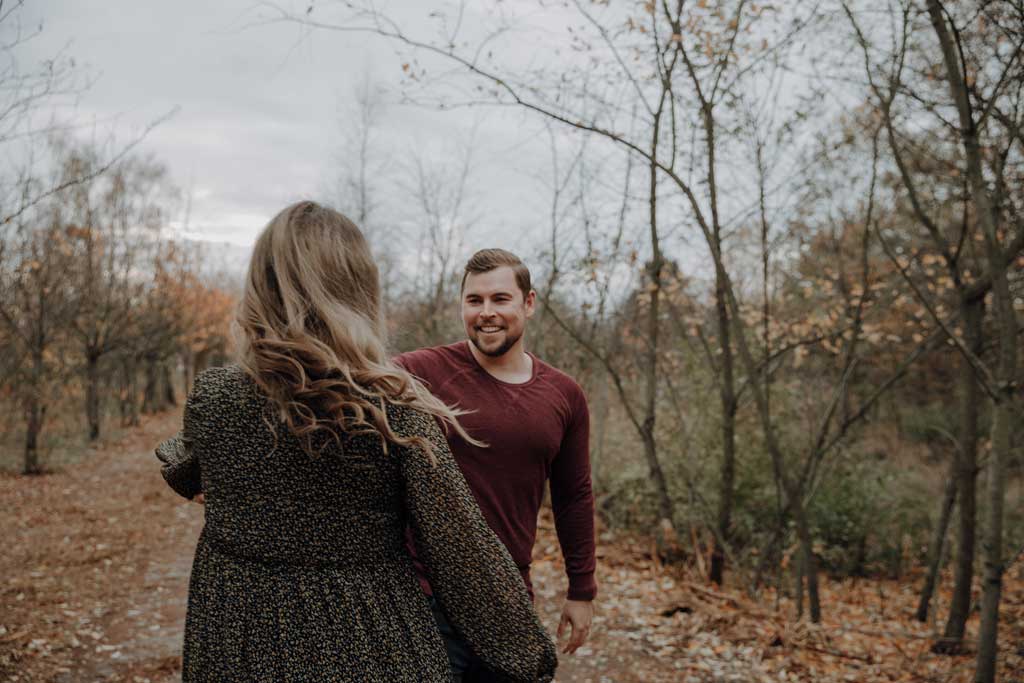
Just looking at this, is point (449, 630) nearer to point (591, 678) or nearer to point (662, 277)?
point (591, 678)

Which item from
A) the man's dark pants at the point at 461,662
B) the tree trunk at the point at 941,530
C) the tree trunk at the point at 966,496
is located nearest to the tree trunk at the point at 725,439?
the tree trunk at the point at 966,496

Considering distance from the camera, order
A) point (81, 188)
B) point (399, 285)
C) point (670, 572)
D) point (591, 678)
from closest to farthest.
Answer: point (591, 678)
point (670, 572)
point (81, 188)
point (399, 285)

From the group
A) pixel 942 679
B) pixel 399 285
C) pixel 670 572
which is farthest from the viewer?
pixel 399 285

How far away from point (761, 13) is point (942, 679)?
5.10 m

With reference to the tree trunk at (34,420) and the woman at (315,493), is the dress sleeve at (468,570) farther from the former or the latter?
the tree trunk at (34,420)

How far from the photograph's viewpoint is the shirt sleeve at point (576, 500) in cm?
251

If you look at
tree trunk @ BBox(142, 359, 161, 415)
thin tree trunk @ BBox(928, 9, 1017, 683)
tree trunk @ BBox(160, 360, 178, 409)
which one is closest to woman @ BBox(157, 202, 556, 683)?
thin tree trunk @ BBox(928, 9, 1017, 683)

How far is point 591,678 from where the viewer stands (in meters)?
4.69


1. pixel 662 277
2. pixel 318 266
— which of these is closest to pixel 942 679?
pixel 662 277

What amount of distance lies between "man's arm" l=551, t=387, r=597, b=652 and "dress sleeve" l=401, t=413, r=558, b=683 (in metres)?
0.84

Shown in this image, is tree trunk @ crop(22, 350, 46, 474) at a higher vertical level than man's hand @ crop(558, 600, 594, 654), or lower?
lower

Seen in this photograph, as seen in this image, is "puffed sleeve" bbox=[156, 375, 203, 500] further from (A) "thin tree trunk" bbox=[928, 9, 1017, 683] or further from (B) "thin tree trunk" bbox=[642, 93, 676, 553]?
(B) "thin tree trunk" bbox=[642, 93, 676, 553]

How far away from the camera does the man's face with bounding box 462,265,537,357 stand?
246cm

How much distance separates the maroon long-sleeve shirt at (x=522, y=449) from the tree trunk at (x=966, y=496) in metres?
5.00
